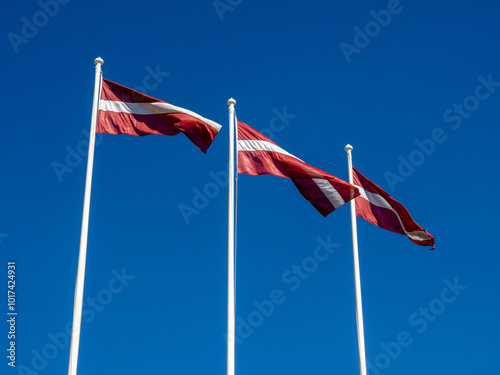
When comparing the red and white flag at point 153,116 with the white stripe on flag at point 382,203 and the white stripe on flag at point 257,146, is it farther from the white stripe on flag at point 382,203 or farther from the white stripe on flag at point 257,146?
the white stripe on flag at point 382,203

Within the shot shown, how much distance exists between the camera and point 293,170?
730 inches

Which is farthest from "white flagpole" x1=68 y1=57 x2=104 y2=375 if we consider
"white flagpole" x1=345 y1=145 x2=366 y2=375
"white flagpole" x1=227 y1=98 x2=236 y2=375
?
"white flagpole" x1=345 y1=145 x2=366 y2=375

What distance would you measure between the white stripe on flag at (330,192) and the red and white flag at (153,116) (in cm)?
316

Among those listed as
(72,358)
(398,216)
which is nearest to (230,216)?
(72,358)

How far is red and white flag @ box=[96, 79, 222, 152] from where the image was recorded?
17.3 meters

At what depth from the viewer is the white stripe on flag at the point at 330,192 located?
1872 centimetres

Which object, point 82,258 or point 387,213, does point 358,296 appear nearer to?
point 387,213

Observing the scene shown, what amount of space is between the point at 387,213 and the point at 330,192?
356 cm

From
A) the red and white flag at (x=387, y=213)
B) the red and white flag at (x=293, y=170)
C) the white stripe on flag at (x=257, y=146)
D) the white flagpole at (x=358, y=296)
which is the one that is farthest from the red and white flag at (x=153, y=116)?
the red and white flag at (x=387, y=213)

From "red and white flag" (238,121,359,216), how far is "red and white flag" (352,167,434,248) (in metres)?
Answer: 2.84

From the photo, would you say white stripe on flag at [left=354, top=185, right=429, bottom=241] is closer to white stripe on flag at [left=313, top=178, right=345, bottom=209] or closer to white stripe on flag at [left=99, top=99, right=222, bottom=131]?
white stripe on flag at [left=313, top=178, right=345, bottom=209]

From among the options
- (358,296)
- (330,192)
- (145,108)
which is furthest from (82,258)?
(358,296)

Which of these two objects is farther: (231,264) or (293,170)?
(293,170)

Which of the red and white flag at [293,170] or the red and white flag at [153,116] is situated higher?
the red and white flag at [153,116]
